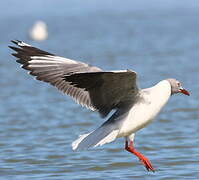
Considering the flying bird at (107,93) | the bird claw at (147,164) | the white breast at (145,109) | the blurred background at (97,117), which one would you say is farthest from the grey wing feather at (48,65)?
the blurred background at (97,117)

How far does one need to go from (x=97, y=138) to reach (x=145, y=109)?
53cm

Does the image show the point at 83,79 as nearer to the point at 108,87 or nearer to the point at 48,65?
the point at 108,87

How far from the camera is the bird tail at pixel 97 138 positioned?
7.18 m

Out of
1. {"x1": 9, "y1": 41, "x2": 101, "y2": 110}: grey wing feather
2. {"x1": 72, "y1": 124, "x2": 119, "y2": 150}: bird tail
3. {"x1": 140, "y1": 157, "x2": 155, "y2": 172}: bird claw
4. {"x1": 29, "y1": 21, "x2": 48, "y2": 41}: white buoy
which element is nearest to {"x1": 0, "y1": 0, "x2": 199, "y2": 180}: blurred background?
{"x1": 29, "y1": 21, "x2": 48, "y2": 41}: white buoy

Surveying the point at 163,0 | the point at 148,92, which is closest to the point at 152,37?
the point at 148,92

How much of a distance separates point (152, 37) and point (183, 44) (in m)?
2.92

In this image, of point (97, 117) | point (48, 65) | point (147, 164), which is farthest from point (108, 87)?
point (97, 117)

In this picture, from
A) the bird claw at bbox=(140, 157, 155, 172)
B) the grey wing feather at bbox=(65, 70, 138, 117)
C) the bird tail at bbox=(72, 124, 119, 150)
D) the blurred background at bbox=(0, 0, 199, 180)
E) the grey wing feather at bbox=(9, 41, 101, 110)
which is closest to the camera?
the grey wing feather at bbox=(65, 70, 138, 117)

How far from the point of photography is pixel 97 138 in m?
7.33

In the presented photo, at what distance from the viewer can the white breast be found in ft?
24.0

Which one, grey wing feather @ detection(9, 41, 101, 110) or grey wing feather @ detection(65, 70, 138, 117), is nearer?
grey wing feather @ detection(65, 70, 138, 117)

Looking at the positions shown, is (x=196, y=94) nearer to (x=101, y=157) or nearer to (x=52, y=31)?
(x=101, y=157)

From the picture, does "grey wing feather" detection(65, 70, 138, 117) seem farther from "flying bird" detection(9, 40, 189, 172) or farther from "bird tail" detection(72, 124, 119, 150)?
"bird tail" detection(72, 124, 119, 150)

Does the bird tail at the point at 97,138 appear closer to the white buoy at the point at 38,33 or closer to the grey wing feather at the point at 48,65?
the grey wing feather at the point at 48,65
